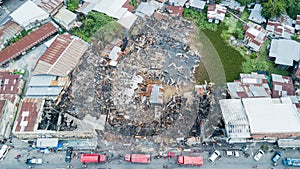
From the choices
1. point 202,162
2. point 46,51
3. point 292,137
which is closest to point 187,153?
point 202,162

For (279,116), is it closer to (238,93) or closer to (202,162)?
(238,93)

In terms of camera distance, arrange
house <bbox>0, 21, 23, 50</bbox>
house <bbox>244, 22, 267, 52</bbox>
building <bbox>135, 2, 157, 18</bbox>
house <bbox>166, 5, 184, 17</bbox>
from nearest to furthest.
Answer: house <bbox>0, 21, 23, 50</bbox>, house <bbox>244, 22, 267, 52</bbox>, building <bbox>135, 2, 157, 18</bbox>, house <bbox>166, 5, 184, 17</bbox>

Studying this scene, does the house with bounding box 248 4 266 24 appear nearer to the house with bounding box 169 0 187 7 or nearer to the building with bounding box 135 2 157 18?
the house with bounding box 169 0 187 7

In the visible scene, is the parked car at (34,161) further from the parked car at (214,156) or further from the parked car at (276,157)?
the parked car at (276,157)

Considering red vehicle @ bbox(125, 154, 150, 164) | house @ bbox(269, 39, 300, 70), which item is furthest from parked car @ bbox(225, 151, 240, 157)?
house @ bbox(269, 39, 300, 70)

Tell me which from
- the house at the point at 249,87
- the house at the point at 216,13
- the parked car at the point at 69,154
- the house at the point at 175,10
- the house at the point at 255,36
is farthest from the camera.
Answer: the house at the point at 175,10

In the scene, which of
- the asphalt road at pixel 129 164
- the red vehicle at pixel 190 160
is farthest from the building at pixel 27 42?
the red vehicle at pixel 190 160
